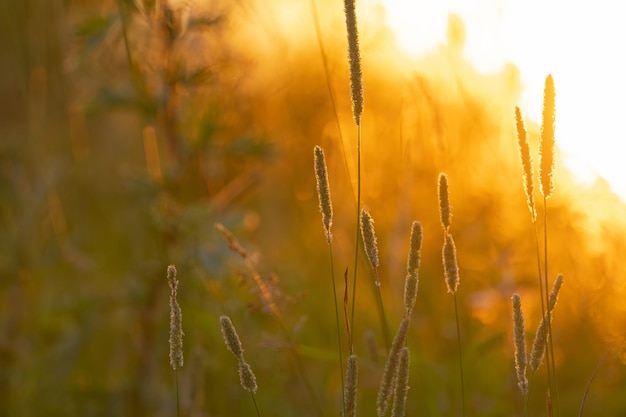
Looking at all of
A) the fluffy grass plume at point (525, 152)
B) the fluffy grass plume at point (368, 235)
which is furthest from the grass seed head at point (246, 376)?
the fluffy grass plume at point (525, 152)

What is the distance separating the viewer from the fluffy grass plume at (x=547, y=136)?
3.55 feet

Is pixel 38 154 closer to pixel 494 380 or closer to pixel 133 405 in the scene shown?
pixel 133 405

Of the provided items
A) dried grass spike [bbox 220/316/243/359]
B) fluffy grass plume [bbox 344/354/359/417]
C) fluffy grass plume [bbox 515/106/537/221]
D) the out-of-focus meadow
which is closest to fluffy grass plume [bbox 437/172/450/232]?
fluffy grass plume [bbox 515/106/537/221]

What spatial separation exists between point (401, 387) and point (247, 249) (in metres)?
1.14

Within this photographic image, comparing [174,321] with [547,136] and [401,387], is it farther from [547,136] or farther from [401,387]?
[547,136]

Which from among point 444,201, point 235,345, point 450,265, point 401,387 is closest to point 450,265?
point 450,265

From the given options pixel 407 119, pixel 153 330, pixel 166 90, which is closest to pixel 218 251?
pixel 153 330

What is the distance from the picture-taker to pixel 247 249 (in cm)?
215

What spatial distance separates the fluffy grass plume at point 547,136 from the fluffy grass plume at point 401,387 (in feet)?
1.15

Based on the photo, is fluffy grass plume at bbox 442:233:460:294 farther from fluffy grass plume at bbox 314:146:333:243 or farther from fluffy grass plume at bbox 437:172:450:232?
fluffy grass plume at bbox 314:146:333:243

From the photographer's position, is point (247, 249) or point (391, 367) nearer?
point (391, 367)

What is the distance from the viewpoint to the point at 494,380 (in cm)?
219

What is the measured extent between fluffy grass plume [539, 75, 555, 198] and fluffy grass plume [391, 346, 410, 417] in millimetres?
352

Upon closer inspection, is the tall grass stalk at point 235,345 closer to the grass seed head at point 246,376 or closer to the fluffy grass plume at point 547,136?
the grass seed head at point 246,376
